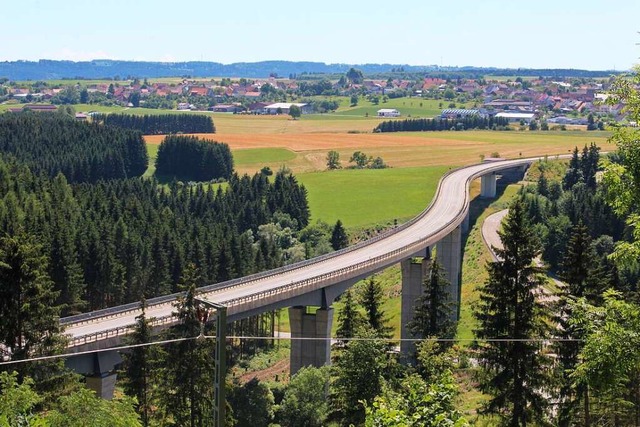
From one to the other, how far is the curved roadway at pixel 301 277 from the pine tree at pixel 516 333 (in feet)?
69.7

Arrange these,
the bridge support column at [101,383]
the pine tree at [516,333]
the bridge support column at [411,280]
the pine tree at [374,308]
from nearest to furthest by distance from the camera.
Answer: the pine tree at [516,333] → the bridge support column at [101,383] → the pine tree at [374,308] → the bridge support column at [411,280]

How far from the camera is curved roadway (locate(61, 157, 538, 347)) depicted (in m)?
66.4

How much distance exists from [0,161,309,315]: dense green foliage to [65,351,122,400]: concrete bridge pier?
15.2 m

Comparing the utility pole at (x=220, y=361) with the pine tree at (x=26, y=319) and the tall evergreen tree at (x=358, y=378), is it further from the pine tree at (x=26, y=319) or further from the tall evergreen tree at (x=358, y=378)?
the pine tree at (x=26, y=319)

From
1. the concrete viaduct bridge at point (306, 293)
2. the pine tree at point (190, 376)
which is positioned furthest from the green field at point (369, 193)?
the pine tree at point (190, 376)

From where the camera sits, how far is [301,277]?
86.4 m

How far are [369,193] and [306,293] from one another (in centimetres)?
8836

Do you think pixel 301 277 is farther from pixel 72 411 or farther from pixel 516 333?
pixel 72 411

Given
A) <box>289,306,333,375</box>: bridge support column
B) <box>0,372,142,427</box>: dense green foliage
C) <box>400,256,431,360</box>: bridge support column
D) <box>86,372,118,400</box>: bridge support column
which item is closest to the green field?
<box>400,256,431,360</box>: bridge support column

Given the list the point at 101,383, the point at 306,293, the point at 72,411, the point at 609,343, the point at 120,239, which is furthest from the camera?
the point at 120,239

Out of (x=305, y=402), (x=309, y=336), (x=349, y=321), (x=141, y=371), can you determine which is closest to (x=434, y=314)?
(x=349, y=321)

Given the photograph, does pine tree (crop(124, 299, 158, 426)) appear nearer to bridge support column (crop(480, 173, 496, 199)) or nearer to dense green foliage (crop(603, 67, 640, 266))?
dense green foliage (crop(603, 67, 640, 266))

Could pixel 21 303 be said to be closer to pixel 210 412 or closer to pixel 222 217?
pixel 210 412

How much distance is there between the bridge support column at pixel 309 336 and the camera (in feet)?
257
